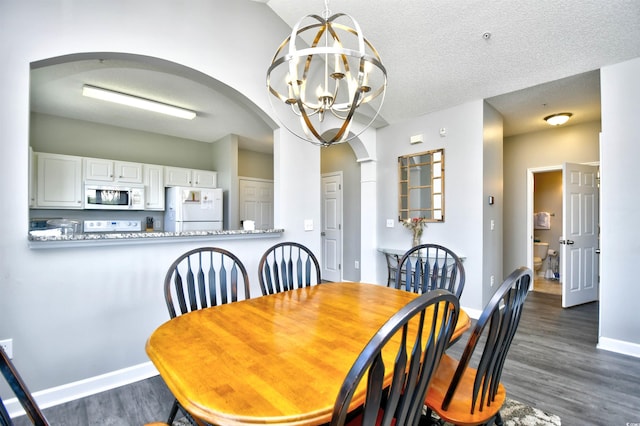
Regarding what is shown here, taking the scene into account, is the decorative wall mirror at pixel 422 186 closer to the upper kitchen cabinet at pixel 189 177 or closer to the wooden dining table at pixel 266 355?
the wooden dining table at pixel 266 355

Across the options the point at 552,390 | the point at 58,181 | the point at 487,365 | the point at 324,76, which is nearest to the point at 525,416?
the point at 552,390

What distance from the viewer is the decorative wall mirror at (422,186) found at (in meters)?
3.95

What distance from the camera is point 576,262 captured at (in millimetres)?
4027

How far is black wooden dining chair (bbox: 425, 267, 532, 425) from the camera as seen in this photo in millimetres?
1054

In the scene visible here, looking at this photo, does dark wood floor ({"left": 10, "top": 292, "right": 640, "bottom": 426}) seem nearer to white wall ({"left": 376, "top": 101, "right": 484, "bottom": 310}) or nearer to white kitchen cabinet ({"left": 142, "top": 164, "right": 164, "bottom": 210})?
white wall ({"left": 376, "top": 101, "right": 484, "bottom": 310})

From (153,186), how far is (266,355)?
175 inches

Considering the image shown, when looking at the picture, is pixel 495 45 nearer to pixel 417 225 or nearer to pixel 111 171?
pixel 417 225

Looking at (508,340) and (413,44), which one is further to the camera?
(413,44)

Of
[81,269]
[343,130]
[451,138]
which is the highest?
[451,138]

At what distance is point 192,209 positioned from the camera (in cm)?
480

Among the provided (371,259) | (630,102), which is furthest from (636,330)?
(371,259)

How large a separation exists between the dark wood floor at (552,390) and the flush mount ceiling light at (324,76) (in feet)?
6.65

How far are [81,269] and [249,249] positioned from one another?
1226 millimetres

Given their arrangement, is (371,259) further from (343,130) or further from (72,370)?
(72,370)
